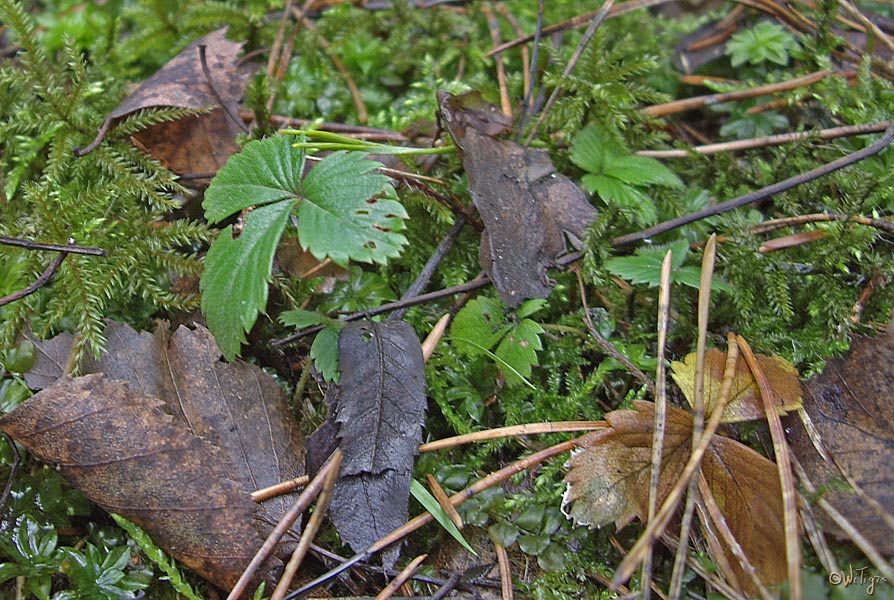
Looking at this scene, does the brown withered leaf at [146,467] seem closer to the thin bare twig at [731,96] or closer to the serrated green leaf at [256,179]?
the serrated green leaf at [256,179]

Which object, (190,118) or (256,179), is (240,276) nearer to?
(256,179)

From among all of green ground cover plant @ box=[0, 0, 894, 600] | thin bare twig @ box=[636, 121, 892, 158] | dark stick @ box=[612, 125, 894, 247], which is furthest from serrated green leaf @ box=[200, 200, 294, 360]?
thin bare twig @ box=[636, 121, 892, 158]

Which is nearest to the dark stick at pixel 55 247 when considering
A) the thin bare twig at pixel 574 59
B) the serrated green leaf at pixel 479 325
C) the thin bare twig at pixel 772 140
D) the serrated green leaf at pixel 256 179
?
the serrated green leaf at pixel 256 179

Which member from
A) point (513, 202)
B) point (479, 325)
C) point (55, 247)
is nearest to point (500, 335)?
point (479, 325)

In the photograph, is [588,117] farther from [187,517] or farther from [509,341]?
[187,517]

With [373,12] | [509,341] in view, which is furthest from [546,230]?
[373,12]

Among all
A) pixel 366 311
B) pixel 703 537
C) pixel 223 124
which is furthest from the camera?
pixel 223 124
